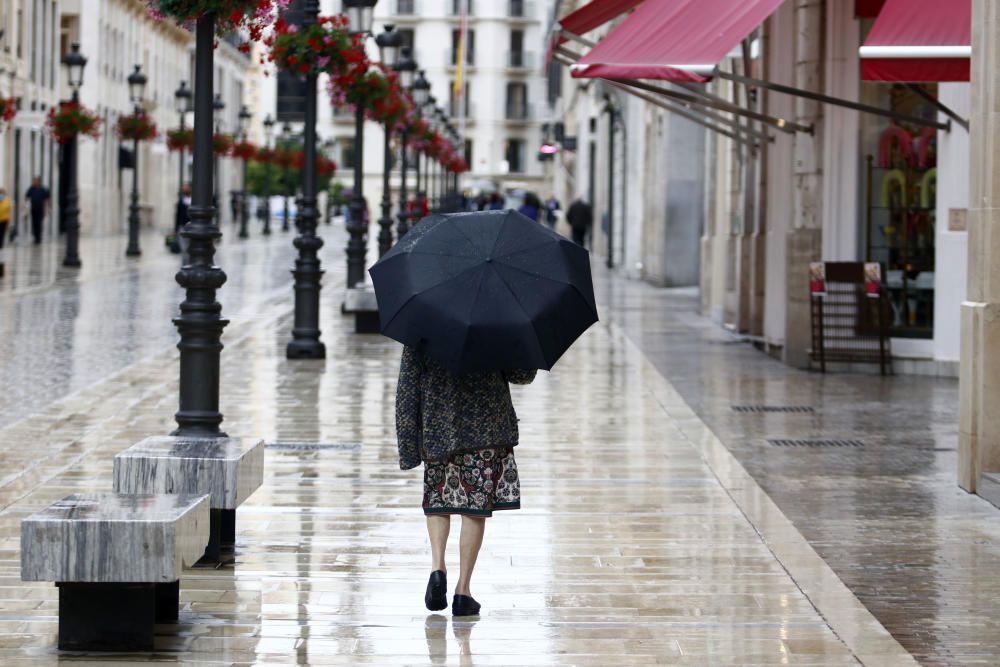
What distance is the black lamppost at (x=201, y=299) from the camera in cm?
843

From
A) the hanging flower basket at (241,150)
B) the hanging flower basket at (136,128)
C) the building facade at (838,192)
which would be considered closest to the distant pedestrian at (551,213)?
the hanging flower basket at (241,150)

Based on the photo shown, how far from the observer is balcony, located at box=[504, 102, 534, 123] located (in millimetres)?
105375

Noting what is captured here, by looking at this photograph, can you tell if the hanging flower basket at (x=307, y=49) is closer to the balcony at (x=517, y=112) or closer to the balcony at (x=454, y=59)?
the balcony at (x=454, y=59)

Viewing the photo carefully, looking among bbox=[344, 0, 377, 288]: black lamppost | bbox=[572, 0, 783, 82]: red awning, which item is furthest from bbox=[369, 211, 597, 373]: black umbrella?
bbox=[344, 0, 377, 288]: black lamppost

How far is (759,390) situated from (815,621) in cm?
879

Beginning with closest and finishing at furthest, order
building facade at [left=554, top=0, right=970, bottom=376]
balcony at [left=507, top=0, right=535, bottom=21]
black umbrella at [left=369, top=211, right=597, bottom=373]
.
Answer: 1. black umbrella at [left=369, top=211, right=597, bottom=373]
2. building facade at [left=554, top=0, right=970, bottom=376]
3. balcony at [left=507, top=0, right=535, bottom=21]

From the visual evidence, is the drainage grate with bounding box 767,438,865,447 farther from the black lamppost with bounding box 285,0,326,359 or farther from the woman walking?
the black lamppost with bounding box 285,0,326,359

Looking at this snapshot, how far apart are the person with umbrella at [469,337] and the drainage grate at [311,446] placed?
446 centimetres

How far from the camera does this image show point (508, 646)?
653cm

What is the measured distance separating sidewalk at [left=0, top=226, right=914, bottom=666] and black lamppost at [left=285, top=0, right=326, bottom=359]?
3484 mm

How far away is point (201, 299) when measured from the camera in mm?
8547

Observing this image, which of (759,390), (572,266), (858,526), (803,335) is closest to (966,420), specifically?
(858,526)

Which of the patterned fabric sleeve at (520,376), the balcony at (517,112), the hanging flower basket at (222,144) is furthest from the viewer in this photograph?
the balcony at (517,112)

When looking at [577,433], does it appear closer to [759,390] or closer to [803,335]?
[759,390]
